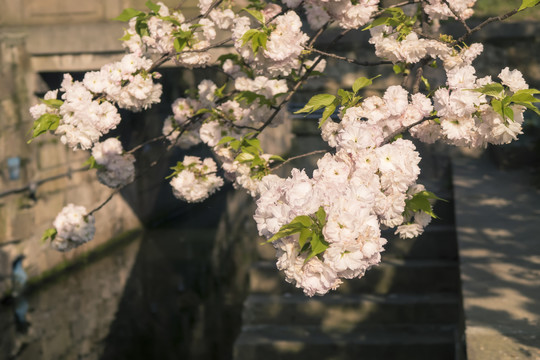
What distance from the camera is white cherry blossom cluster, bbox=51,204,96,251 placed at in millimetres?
5297

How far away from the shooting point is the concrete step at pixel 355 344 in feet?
24.8

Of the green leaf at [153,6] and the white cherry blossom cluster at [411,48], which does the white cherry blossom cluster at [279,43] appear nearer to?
the white cherry blossom cluster at [411,48]

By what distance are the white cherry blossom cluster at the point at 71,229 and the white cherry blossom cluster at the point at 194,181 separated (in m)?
0.66

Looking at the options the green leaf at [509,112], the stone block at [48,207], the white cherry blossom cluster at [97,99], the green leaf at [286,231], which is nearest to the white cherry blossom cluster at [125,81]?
the white cherry blossom cluster at [97,99]

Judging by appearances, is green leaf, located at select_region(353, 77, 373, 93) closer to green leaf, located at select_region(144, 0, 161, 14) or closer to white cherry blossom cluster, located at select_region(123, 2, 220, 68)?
white cherry blossom cluster, located at select_region(123, 2, 220, 68)

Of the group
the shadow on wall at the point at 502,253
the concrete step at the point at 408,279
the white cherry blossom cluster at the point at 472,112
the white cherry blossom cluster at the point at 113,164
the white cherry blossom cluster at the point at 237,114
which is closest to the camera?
the white cherry blossom cluster at the point at 472,112

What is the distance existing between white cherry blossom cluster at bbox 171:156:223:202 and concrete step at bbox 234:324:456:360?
2.90m

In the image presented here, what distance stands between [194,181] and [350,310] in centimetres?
349

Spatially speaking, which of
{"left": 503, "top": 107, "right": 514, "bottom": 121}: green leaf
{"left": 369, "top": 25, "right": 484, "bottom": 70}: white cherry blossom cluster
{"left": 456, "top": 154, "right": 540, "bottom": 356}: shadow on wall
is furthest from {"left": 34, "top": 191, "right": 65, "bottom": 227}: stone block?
{"left": 503, "top": 107, "right": 514, "bottom": 121}: green leaf

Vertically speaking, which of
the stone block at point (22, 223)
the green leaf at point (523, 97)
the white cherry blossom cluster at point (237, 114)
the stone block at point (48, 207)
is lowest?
the green leaf at point (523, 97)

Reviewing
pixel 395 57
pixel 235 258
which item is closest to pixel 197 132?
pixel 395 57

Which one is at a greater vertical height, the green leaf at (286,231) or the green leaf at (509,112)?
the green leaf at (509,112)

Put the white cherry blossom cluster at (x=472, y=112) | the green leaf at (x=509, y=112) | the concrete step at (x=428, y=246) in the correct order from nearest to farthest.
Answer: the green leaf at (x=509, y=112) → the white cherry blossom cluster at (x=472, y=112) → the concrete step at (x=428, y=246)

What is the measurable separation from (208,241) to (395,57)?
43.6 feet
